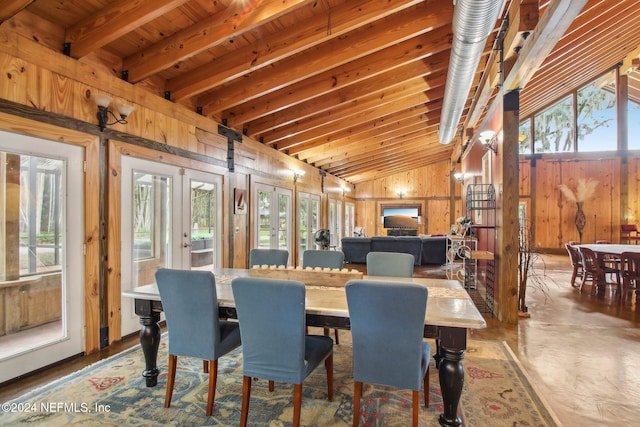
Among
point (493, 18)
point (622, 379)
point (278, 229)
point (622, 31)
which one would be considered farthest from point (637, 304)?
point (278, 229)

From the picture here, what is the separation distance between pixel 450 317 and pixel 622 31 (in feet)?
25.3

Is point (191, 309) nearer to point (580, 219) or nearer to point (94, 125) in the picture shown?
point (94, 125)

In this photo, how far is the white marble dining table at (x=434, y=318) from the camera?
173 cm

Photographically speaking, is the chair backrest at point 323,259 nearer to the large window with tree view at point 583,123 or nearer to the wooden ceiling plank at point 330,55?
the wooden ceiling plank at point 330,55

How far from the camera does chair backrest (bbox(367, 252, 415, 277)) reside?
283cm

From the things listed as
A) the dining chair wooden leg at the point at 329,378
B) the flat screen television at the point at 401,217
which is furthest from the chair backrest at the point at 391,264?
the flat screen television at the point at 401,217

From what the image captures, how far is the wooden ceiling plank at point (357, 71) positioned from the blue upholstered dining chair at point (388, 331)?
330 centimetres

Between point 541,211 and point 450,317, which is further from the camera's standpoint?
point 541,211

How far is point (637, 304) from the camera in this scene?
4609 mm

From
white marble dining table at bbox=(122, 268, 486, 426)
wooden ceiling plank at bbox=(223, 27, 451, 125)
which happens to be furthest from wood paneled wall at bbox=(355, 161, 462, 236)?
white marble dining table at bbox=(122, 268, 486, 426)

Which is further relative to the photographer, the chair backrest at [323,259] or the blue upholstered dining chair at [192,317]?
the chair backrest at [323,259]

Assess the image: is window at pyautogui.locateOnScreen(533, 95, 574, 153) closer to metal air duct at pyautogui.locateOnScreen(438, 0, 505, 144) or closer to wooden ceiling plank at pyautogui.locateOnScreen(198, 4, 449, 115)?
metal air duct at pyautogui.locateOnScreen(438, 0, 505, 144)

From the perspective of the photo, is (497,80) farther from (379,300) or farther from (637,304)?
(379,300)

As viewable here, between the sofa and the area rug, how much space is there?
5136 mm
